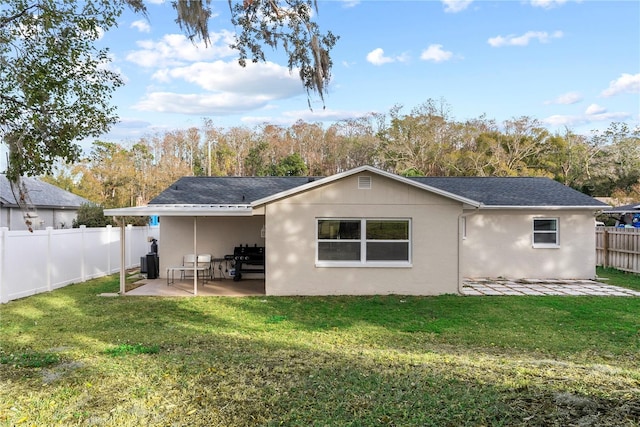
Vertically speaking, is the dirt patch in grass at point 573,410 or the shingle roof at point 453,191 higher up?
the shingle roof at point 453,191

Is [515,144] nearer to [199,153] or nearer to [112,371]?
[199,153]

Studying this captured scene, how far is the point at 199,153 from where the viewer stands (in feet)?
153

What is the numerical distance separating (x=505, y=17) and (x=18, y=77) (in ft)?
42.0

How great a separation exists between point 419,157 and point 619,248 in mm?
24401

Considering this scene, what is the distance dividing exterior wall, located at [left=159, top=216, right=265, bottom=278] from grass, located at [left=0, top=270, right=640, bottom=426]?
3.86 meters

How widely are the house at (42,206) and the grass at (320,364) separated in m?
12.3

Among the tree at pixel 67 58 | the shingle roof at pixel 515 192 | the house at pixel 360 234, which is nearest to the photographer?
the tree at pixel 67 58

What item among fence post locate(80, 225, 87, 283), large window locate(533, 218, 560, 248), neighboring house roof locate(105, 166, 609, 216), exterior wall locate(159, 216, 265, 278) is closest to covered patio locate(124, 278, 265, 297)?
exterior wall locate(159, 216, 265, 278)

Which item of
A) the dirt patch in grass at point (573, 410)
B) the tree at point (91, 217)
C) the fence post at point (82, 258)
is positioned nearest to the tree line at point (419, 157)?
the tree at point (91, 217)

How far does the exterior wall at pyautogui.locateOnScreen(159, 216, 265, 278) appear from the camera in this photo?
13.7m

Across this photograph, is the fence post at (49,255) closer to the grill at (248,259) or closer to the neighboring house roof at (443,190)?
the neighboring house roof at (443,190)

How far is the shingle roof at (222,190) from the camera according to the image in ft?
46.3

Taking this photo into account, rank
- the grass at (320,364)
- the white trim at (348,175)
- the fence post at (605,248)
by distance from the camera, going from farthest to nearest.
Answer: the fence post at (605,248), the white trim at (348,175), the grass at (320,364)

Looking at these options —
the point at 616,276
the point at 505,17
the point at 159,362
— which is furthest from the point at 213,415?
the point at 616,276
